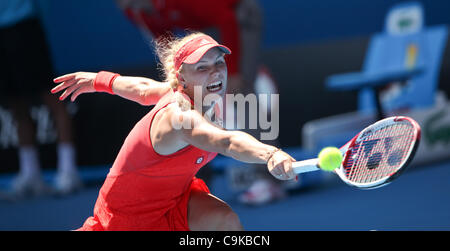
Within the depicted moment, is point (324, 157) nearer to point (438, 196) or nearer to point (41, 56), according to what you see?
point (438, 196)

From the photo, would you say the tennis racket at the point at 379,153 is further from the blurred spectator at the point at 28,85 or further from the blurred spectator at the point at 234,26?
the blurred spectator at the point at 28,85

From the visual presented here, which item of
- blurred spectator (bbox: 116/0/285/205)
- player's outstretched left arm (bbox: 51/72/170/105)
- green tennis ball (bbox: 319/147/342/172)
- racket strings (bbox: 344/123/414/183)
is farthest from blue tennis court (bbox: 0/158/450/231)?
green tennis ball (bbox: 319/147/342/172)

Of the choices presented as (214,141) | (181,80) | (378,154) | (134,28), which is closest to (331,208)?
(378,154)

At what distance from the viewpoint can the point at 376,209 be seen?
3.37 meters

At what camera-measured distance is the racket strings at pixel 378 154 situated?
1.81m

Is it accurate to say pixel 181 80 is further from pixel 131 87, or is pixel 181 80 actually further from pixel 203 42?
pixel 131 87

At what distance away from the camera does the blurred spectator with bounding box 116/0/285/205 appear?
3873 mm

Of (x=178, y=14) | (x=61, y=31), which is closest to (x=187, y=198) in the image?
(x=178, y=14)

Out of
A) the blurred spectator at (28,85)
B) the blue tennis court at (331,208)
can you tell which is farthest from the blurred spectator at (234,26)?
the blurred spectator at (28,85)

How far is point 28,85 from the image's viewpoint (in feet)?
15.7

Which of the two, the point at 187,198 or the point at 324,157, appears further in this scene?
the point at 187,198

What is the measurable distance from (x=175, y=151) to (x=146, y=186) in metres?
0.21

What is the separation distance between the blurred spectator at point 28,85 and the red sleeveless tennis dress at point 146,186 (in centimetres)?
261

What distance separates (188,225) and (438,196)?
6.44ft
